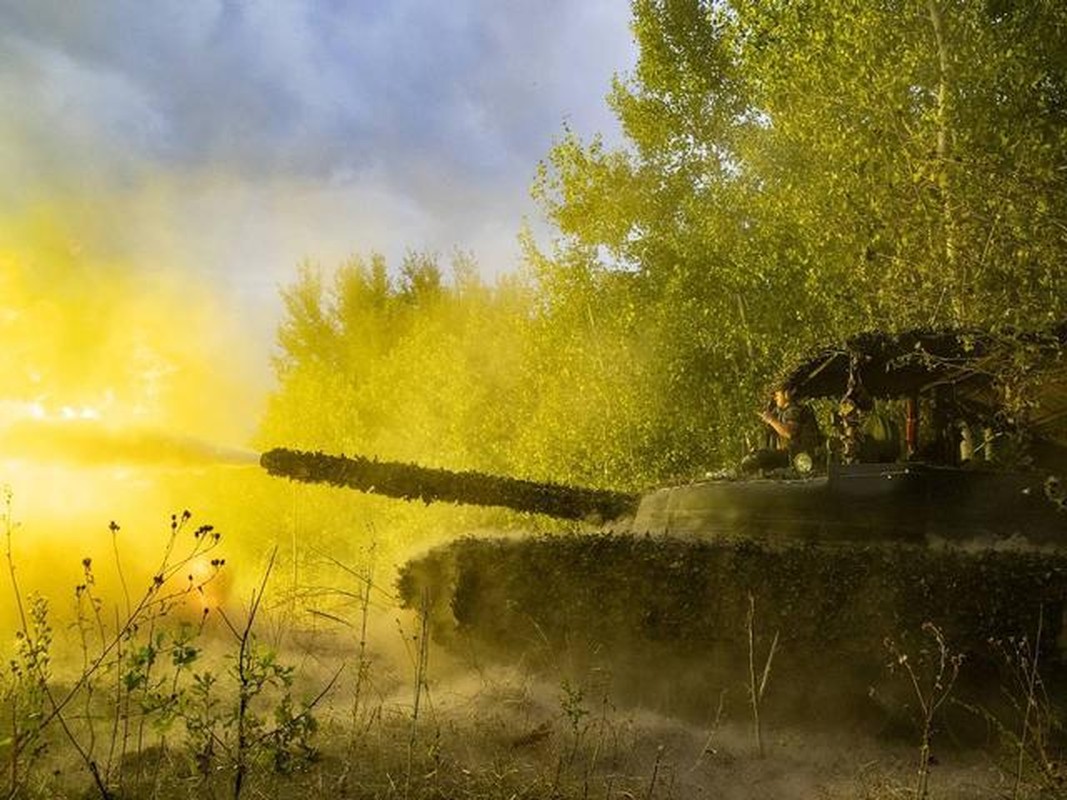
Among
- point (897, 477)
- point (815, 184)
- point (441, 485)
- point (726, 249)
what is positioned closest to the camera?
point (897, 477)

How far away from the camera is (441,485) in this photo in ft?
37.8

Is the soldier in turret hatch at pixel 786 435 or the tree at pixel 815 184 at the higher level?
the tree at pixel 815 184

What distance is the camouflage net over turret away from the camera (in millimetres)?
11008

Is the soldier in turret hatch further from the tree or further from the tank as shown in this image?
the tree

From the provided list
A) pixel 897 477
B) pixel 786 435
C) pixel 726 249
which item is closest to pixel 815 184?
pixel 726 249

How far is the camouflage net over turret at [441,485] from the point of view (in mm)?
11008

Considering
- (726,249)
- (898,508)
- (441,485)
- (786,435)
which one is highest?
(726,249)

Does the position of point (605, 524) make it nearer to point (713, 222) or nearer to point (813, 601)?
point (813, 601)

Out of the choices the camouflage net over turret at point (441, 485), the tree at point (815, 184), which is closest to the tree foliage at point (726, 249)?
the tree at point (815, 184)

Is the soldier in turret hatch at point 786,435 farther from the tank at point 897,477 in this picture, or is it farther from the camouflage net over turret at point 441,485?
the camouflage net over turret at point 441,485

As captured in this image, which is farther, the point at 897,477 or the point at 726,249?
the point at 726,249

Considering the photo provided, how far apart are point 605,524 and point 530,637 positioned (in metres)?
3.13

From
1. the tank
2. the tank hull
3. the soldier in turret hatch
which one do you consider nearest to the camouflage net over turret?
the tank

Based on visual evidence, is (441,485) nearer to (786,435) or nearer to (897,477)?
(786,435)
